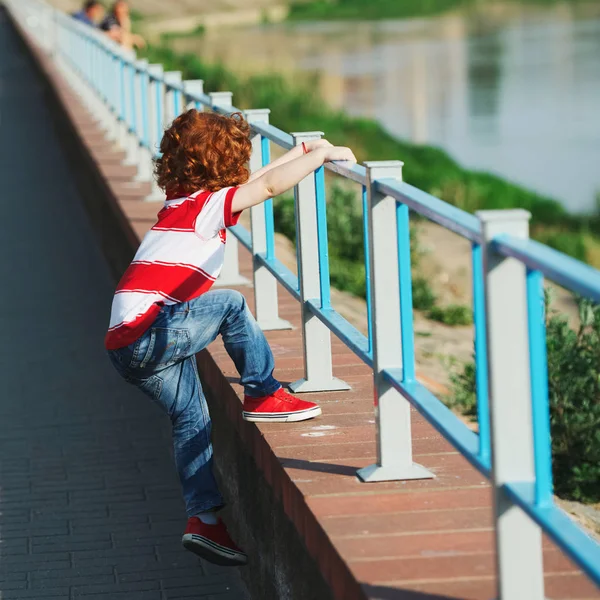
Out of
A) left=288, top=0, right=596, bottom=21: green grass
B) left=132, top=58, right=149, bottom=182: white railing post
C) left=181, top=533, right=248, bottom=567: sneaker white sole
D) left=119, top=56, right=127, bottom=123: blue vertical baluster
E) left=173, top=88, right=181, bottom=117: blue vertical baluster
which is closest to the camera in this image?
left=181, top=533, right=248, bottom=567: sneaker white sole

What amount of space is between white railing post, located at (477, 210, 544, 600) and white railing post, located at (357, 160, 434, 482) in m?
0.87

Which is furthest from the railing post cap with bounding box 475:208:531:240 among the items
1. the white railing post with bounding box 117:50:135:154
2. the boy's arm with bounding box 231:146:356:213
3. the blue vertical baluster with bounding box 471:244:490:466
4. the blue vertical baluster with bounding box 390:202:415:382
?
the white railing post with bounding box 117:50:135:154

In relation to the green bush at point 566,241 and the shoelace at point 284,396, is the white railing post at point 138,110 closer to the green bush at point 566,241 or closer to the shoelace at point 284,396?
the shoelace at point 284,396

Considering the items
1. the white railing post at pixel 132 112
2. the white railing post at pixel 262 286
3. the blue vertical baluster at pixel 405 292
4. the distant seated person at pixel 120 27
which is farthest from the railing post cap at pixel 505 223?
the distant seated person at pixel 120 27

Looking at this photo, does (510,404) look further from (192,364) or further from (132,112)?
(132,112)

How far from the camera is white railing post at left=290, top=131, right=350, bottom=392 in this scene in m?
4.32

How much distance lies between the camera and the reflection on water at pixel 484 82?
25.4 metres

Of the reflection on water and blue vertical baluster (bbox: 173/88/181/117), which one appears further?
the reflection on water

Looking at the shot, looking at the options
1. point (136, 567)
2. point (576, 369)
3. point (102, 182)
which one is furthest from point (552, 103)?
point (136, 567)

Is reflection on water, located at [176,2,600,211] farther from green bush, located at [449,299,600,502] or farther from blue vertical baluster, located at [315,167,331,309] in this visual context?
blue vertical baluster, located at [315,167,331,309]

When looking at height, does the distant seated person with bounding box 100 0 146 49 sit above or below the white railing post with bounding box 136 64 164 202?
above

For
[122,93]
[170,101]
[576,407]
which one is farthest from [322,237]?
[122,93]

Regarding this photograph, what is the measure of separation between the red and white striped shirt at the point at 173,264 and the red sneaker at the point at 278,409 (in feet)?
1.35

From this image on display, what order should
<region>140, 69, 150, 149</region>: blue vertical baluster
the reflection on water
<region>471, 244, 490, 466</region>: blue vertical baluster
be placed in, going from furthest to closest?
the reflection on water
<region>140, 69, 150, 149</region>: blue vertical baluster
<region>471, 244, 490, 466</region>: blue vertical baluster
